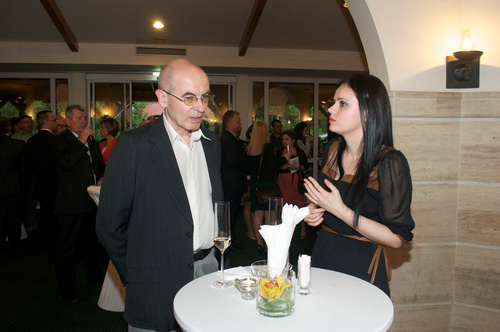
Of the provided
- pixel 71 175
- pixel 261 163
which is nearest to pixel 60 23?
pixel 71 175

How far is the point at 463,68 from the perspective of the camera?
8.16 feet

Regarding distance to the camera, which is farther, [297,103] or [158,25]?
[297,103]

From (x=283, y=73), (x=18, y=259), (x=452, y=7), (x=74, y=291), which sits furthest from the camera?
(x=283, y=73)

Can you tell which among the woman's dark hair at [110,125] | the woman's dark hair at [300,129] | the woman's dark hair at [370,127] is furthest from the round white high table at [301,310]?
the woman's dark hair at [300,129]

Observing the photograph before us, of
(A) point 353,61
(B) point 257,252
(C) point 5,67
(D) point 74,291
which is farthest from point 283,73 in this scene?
(D) point 74,291

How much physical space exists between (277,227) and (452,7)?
2.12m

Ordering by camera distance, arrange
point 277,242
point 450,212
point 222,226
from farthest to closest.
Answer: point 450,212 < point 222,226 < point 277,242

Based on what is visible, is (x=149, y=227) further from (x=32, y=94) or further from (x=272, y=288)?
(x=32, y=94)

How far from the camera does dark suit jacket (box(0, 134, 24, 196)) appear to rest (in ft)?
15.4

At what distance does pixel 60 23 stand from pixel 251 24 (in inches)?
129

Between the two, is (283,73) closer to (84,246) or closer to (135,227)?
(84,246)

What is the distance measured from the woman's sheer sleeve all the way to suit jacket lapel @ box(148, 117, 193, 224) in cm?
83

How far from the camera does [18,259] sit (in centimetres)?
486

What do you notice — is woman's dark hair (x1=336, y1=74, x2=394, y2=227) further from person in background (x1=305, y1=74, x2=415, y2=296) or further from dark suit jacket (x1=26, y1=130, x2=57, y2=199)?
dark suit jacket (x1=26, y1=130, x2=57, y2=199)
